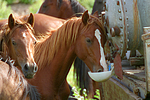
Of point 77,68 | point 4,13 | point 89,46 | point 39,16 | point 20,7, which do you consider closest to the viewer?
point 89,46

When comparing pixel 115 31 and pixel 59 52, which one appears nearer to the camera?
pixel 115 31

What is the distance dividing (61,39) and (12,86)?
2.67 feet

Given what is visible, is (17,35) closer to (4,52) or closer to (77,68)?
(4,52)

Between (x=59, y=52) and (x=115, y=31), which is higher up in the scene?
Answer: (x=115, y=31)

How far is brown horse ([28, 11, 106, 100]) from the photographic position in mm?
2203

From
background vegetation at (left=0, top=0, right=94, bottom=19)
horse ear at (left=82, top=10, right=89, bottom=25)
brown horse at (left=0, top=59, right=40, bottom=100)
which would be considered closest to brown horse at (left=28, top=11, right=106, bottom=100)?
horse ear at (left=82, top=10, right=89, bottom=25)

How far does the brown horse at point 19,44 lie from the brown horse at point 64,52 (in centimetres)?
26

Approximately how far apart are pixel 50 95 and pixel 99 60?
0.60m

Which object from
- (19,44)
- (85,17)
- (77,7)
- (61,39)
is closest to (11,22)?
(19,44)

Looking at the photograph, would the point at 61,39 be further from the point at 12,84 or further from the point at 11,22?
the point at 12,84

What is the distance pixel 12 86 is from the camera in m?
1.70

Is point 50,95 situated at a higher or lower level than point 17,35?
lower

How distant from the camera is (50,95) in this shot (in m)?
2.29

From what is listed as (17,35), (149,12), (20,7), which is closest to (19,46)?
(17,35)
